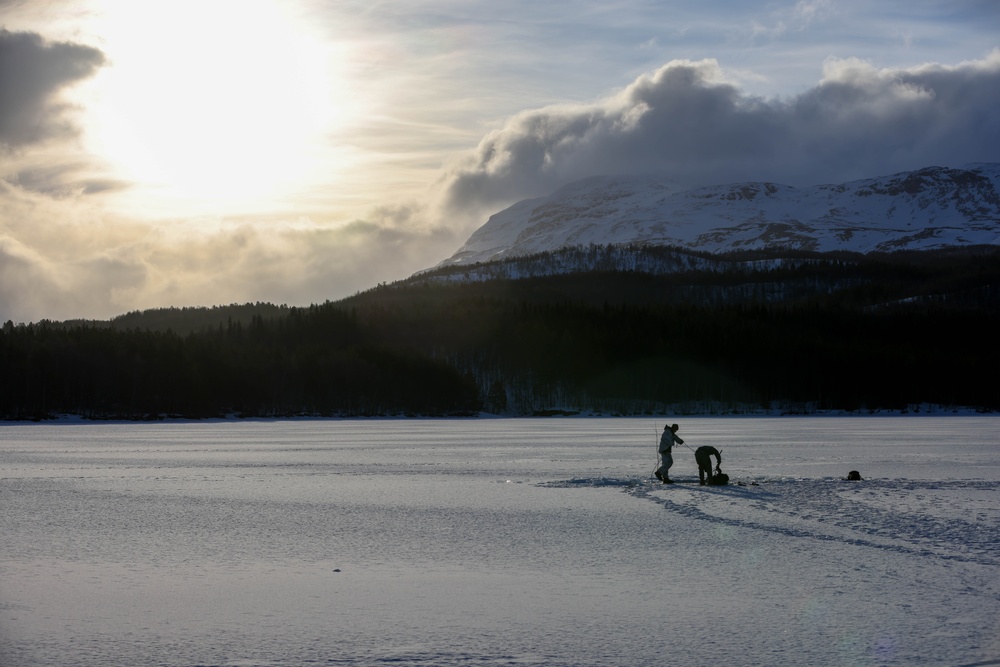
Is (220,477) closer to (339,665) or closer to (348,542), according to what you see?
(348,542)

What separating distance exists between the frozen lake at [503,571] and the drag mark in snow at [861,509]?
0.41ft

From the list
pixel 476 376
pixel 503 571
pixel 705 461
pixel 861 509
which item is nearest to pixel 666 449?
pixel 705 461

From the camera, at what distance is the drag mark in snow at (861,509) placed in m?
19.7

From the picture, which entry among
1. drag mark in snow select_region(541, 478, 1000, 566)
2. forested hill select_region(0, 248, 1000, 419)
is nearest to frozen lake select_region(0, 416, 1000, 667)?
drag mark in snow select_region(541, 478, 1000, 566)

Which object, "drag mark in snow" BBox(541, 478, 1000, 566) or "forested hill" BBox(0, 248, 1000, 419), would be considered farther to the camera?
"forested hill" BBox(0, 248, 1000, 419)

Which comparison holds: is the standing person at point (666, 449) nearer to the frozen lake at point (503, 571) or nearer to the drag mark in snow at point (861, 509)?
the drag mark in snow at point (861, 509)

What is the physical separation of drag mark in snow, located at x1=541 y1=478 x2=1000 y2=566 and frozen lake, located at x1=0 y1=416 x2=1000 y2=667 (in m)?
0.13

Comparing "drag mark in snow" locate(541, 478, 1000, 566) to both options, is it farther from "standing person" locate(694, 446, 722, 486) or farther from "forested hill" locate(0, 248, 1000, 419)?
"forested hill" locate(0, 248, 1000, 419)

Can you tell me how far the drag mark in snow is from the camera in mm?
19719

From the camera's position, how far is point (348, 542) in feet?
67.4

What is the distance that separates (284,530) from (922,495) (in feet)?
56.3

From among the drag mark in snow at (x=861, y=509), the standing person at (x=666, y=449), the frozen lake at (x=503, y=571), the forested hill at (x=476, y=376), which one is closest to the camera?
the frozen lake at (x=503, y=571)

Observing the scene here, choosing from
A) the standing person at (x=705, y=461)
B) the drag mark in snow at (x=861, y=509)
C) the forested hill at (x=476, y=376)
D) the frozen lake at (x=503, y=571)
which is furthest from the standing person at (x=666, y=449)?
the forested hill at (x=476, y=376)

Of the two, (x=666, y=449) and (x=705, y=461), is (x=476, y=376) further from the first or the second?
(x=705, y=461)
